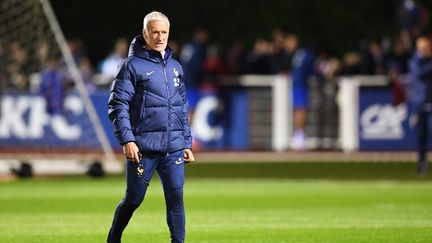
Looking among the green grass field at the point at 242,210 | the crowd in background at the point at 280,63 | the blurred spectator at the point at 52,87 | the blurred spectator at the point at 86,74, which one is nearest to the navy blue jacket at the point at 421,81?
the green grass field at the point at 242,210

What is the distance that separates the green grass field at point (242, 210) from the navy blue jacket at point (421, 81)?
146 centimetres

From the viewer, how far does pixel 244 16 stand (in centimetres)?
3969

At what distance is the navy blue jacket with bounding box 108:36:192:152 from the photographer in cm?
1117

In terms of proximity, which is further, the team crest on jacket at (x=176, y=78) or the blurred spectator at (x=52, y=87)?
the blurred spectator at (x=52, y=87)

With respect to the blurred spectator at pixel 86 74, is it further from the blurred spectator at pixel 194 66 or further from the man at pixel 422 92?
the man at pixel 422 92

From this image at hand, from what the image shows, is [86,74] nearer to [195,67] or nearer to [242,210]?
[195,67]

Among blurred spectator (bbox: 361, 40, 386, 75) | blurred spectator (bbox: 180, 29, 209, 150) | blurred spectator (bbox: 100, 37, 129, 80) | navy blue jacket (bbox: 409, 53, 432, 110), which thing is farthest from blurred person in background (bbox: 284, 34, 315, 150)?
navy blue jacket (bbox: 409, 53, 432, 110)

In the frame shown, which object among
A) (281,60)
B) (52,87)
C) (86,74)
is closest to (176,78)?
(52,87)

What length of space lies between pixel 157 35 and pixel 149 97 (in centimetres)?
55

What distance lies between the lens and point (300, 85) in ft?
102

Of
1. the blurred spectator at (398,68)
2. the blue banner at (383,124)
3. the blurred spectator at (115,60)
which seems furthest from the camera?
the blurred spectator at (115,60)

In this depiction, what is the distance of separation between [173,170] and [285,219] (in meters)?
4.95

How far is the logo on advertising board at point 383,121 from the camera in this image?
98.8ft

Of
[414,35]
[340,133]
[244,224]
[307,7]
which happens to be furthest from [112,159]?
[307,7]
